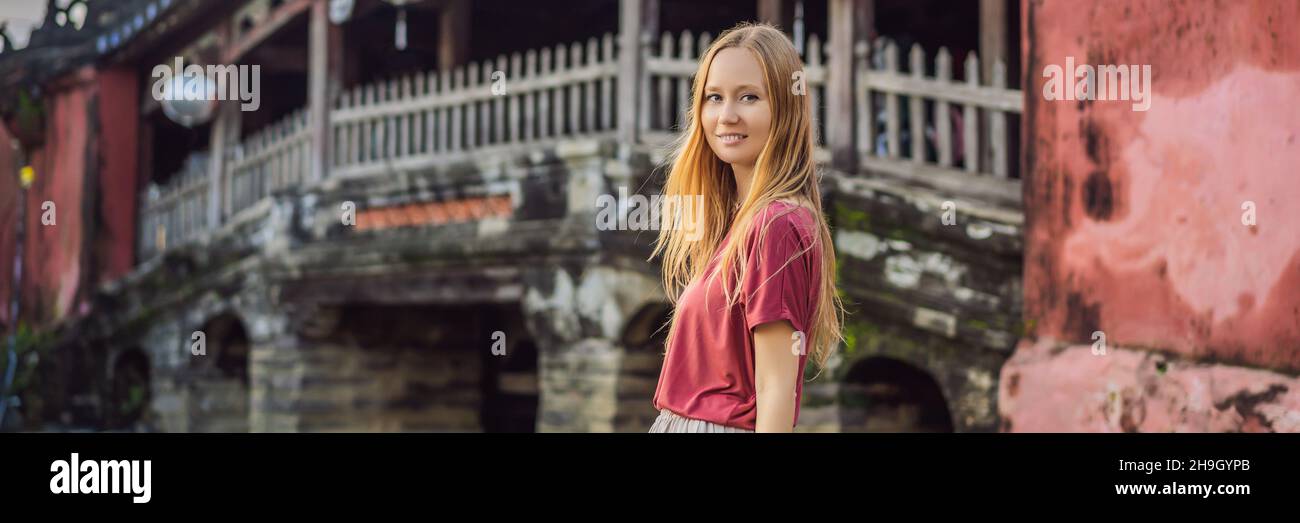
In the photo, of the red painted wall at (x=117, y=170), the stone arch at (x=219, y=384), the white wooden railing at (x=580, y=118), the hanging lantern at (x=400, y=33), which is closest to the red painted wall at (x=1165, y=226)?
the white wooden railing at (x=580, y=118)

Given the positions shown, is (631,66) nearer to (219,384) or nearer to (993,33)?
(993,33)

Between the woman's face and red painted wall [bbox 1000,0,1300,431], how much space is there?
347cm

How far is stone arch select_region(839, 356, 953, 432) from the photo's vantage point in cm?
750

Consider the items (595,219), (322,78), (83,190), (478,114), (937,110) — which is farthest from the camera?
(83,190)

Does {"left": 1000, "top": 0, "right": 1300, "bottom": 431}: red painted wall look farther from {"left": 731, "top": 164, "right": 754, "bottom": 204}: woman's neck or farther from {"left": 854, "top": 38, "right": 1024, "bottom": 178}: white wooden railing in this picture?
{"left": 731, "top": 164, "right": 754, "bottom": 204}: woman's neck

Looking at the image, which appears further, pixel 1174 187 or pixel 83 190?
pixel 83 190

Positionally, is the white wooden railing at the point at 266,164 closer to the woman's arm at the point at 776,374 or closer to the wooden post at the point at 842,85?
the wooden post at the point at 842,85

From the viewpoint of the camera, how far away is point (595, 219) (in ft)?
26.4

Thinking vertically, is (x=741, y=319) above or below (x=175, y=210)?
below

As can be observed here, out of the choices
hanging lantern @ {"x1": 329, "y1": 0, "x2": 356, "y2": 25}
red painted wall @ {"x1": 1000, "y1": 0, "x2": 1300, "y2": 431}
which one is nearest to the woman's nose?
red painted wall @ {"x1": 1000, "y1": 0, "x2": 1300, "y2": 431}

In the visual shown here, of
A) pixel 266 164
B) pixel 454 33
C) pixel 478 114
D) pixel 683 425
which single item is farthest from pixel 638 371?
pixel 683 425

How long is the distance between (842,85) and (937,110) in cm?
62

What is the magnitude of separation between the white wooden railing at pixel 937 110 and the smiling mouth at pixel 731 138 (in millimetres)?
4736
